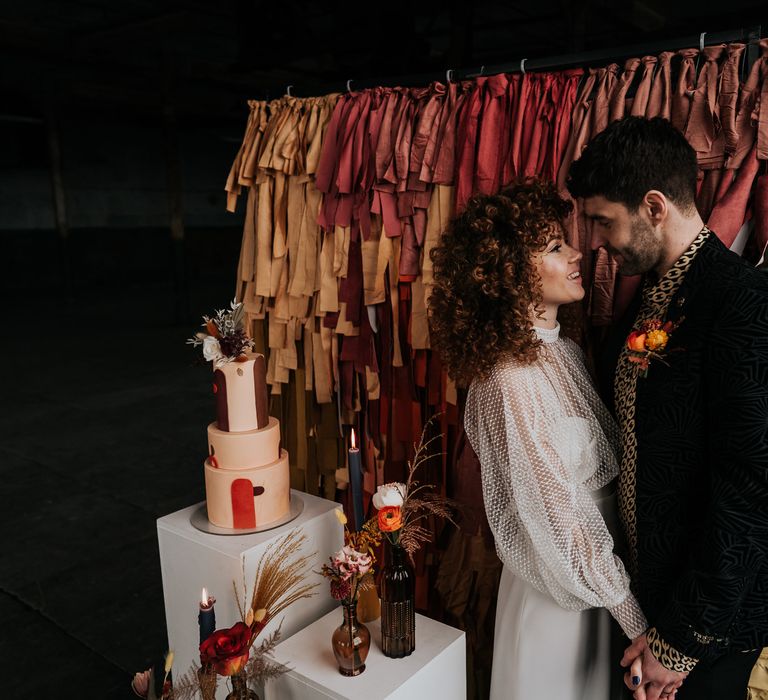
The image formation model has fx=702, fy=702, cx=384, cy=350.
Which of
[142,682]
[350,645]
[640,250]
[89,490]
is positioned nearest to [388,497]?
[350,645]

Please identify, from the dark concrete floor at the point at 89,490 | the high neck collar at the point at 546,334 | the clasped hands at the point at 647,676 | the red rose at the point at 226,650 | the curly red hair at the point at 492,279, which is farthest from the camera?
the dark concrete floor at the point at 89,490

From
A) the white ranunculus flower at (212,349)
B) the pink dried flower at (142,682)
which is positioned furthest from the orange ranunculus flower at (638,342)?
the pink dried flower at (142,682)

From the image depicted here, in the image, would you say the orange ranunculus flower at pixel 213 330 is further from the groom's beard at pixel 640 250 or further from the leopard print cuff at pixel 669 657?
the leopard print cuff at pixel 669 657

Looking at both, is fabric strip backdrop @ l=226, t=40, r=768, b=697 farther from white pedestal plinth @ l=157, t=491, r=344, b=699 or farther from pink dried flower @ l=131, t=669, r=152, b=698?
pink dried flower @ l=131, t=669, r=152, b=698

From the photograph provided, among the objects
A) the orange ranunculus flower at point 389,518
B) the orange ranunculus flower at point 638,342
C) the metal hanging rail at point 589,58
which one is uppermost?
the metal hanging rail at point 589,58

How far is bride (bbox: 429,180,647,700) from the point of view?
145 cm

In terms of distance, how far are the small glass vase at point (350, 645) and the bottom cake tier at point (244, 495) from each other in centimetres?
37

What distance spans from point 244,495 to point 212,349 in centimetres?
36

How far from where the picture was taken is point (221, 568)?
1.64 m

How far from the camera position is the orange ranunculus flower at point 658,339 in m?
1.40

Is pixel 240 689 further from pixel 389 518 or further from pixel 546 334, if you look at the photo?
pixel 546 334

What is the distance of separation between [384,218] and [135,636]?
2.02m

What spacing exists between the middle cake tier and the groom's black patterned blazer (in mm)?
863

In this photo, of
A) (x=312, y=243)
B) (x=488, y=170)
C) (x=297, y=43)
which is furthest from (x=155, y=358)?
(x=488, y=170)
